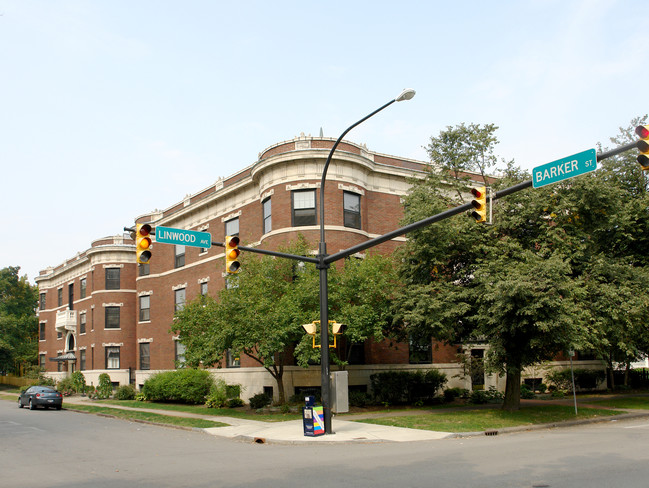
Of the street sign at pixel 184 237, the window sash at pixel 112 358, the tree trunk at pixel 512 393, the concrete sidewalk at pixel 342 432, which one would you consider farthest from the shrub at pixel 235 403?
the window sash at pixel 112 358

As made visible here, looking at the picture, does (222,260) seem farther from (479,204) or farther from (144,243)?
(479,204)

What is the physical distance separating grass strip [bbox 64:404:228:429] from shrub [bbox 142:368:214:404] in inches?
122

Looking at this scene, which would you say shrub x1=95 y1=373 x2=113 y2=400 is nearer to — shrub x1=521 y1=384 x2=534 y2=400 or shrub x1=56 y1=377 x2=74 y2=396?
shrub x1=56 y1=377 x2=74 y2=396

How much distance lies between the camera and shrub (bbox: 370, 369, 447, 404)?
26000 mm

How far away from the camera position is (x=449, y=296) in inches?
819

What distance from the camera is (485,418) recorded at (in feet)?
65.7

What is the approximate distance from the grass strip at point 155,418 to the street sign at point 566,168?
14545mm

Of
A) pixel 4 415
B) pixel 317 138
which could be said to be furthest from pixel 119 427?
pixel 317 138

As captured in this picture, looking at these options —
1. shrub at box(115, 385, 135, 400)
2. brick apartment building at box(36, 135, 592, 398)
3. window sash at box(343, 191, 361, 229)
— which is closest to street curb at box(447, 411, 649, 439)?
brick apartment building at box(36, 135, 592, 398)

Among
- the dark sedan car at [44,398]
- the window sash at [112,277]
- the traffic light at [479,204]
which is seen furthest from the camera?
the window sash at [112,277]

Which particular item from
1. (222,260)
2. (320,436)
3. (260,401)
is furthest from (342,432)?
(222,260)

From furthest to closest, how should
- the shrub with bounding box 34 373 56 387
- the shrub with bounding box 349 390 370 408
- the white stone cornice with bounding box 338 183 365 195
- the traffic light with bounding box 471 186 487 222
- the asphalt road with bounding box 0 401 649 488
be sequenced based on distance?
1. the shrub with bounding box 34 373 56 387
2. the white stone cornice with bounding box 338 183 365 195
3. the shrub with bounding box 349 390 370 408
4. the traffic light with bounding box 471 186 487 222
5. the asphalt road with bounding box 0 401 649 488

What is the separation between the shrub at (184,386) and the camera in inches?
1207

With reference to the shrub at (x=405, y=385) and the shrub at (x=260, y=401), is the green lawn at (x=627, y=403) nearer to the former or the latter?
the shrub at (x=405, y=385)
